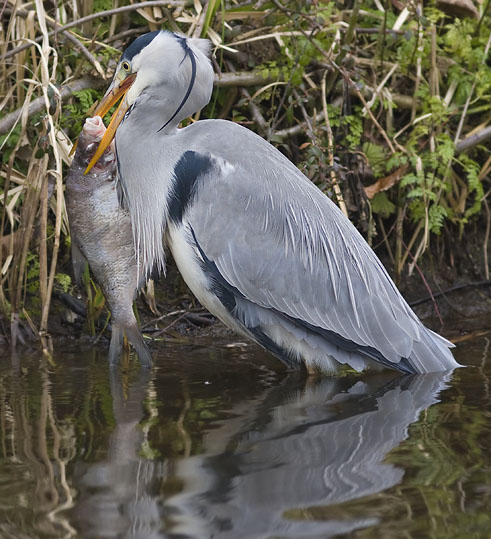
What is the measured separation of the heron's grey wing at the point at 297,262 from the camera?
410 cm

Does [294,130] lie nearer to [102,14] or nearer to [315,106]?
[315,106]

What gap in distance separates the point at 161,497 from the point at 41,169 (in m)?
2.51

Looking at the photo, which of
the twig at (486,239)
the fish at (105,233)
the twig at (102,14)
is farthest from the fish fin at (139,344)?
the twig at (486,239)

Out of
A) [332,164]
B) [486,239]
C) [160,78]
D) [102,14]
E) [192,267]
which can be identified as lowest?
[486,239]

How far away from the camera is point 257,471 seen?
8.68 ft

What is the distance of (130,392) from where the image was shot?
3730mm

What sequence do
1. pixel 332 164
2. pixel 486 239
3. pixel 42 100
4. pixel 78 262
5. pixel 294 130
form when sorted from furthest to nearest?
pixel 486 239 → pixel 294 130 → pixel 332 164 → pixel 42 100 → pixel 78 262

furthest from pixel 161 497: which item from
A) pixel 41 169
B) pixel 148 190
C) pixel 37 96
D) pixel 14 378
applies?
pixel 37 96

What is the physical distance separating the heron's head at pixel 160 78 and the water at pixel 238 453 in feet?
3.87

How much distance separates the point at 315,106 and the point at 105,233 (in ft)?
6.38

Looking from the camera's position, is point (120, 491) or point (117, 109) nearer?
Result: point (120, 491)

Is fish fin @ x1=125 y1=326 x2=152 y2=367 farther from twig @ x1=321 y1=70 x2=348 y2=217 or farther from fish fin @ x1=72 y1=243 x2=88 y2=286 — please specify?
twig @ x1=321 y1=70 x2=348 y2=217

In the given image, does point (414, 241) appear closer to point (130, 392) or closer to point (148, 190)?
point (148, 190)

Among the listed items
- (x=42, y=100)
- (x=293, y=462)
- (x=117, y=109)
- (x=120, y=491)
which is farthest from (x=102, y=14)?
(x=120, y=491)
